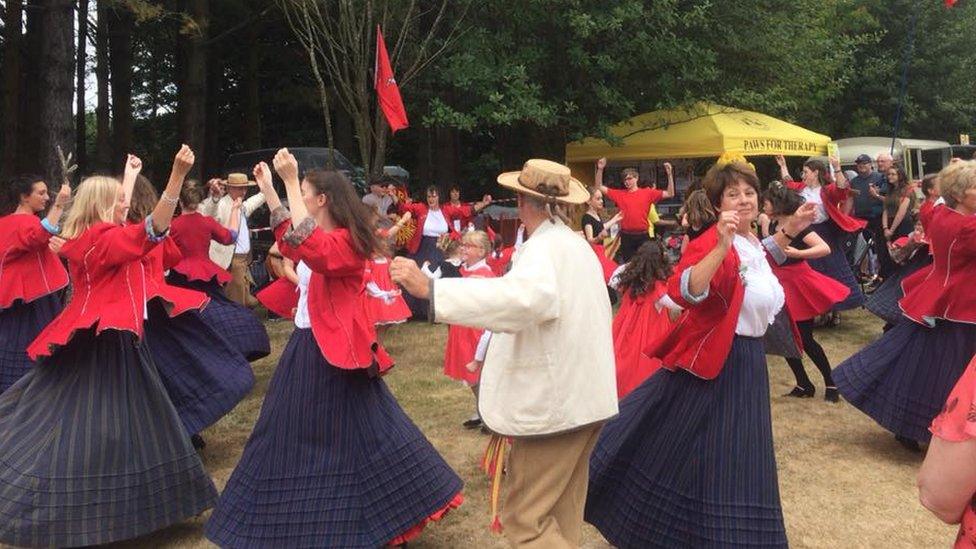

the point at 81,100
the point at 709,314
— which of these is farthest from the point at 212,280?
the point at 81,100

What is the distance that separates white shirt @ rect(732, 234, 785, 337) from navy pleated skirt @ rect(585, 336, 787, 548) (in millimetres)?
71

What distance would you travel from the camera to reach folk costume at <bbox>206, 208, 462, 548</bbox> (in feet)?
13.0

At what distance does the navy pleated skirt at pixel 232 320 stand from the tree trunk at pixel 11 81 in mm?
13326

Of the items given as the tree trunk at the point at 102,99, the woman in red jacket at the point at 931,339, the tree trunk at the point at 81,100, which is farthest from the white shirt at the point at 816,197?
the tree trunk at the point at 81,100

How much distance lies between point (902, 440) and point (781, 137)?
10.5 meters

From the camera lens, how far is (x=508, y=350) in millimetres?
3285

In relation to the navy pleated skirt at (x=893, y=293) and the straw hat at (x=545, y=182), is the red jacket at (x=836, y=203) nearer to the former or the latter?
the navy pleated skirt at (x=893, y=293)

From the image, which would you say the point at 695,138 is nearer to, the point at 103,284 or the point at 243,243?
the point at 243,243

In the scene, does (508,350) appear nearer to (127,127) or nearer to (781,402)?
(781,402)

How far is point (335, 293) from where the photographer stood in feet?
13.6

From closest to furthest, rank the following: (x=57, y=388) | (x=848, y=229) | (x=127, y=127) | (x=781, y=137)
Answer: (x=57, y=388) → (x=848, y=229) → (x=781, y=137) → (x=127, y=127)

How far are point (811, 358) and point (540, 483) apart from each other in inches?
186

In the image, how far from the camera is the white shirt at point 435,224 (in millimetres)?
12031

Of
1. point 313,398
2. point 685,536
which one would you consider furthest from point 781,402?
point 313,398
